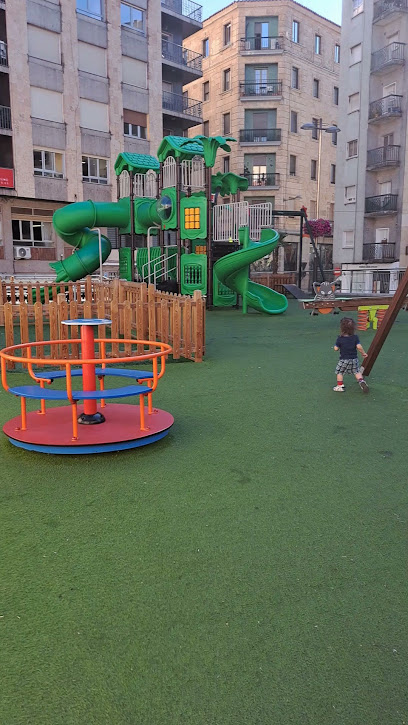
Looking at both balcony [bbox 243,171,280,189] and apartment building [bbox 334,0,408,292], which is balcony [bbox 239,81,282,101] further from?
apartment building [bbox 334,0,408,292]

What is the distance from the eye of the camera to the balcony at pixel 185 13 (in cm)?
3712

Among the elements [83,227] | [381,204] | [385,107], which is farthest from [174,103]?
[83,227]

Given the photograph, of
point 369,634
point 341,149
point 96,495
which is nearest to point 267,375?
point 96,495

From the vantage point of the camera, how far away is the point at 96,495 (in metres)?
4.06

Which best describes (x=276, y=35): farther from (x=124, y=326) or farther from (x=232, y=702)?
(x=232, y=702)

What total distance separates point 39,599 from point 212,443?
2.67m

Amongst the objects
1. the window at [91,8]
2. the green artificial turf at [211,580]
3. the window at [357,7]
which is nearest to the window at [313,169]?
the window at [357,7]

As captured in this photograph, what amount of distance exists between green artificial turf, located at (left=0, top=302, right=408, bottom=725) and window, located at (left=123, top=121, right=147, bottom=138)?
31.4m

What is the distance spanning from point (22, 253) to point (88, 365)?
25515 mm

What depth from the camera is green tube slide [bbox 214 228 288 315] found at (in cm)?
1653

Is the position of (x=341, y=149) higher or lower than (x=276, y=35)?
lower

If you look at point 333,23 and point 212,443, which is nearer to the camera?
point 212,443

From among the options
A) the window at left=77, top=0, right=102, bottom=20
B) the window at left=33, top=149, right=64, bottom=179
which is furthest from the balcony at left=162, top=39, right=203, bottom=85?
the window at left=33, top=149, right=64, bottom=179

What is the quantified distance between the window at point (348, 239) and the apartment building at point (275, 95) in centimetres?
776
